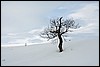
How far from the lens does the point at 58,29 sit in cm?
3662

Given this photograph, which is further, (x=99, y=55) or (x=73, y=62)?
(x=99, y=55)

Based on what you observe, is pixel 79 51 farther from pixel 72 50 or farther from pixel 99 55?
pixel 99 55

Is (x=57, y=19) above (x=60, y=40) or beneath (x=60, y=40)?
above

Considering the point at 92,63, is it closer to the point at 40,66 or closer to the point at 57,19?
the point at 40,66

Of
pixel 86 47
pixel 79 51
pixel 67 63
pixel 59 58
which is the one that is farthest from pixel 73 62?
pixel 86 47

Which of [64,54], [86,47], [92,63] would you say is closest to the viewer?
[92,63]

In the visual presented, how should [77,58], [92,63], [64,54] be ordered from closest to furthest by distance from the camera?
[92,63] → [77,58] → [64,54]

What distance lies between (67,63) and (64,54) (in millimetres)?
5710

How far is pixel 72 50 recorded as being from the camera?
36.5 metres

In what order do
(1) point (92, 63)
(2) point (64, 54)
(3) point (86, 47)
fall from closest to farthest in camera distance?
(1) point (92, 63), (2) point (64, 54), (3) point (86, 47)

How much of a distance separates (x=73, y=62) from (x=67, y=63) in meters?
0.74

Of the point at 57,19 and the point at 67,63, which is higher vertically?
the point at 57,19

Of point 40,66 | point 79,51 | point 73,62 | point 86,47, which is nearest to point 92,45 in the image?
point 86,47

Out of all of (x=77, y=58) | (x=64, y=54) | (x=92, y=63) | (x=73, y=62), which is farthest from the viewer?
(x=64, y=54)
